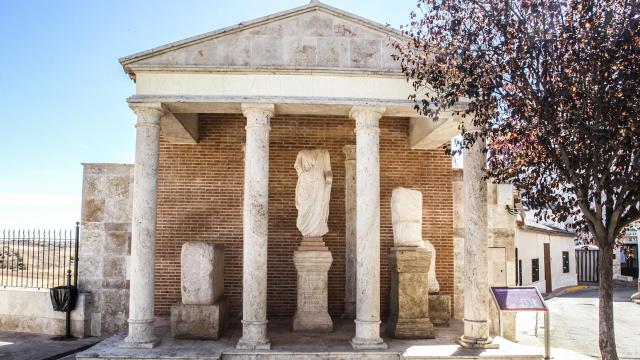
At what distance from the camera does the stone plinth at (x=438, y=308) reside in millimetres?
11094

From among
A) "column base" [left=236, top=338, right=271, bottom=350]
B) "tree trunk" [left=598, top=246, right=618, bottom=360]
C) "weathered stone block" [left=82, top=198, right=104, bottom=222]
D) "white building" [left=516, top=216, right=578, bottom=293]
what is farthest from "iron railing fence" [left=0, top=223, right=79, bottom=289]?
"white building" [left=516, top=216, right=578, bottom=293]

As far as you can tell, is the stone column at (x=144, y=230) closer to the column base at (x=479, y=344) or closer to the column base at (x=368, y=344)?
the column base at (x=368, y=344)

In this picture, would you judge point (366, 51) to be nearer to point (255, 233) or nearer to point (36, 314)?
point (255, 233)

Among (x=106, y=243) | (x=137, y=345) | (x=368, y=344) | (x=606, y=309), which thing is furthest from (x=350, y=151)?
(x=606, y=309)

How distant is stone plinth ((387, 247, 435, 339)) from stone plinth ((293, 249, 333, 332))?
1.34 m

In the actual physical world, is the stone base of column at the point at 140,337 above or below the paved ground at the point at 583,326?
above

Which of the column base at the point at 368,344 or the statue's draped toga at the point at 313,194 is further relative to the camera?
the statue's draped toga at the point at 313,194

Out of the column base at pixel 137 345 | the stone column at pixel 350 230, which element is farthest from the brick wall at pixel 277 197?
the column base at pixel 137 345

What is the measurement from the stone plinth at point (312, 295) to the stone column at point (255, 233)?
134 cm

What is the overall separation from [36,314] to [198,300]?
4842mm

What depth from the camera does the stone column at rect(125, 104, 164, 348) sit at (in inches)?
364

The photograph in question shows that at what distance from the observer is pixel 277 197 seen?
12.9m

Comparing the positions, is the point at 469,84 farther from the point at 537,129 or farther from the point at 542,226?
the point at 542,226

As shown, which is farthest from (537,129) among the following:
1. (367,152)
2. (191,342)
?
(191,342)
